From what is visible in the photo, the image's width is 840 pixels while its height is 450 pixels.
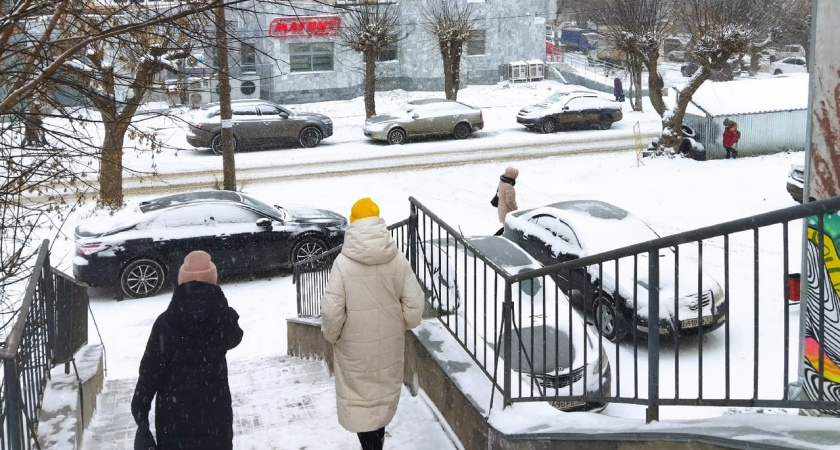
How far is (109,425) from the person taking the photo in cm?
670

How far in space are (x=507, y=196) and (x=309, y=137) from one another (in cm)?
1327

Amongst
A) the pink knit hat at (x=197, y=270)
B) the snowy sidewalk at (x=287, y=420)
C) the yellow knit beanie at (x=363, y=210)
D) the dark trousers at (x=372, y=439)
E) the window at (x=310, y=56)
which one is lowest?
the snowy sidewalk at (x=287, y=420)

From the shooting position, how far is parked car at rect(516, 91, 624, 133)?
28.3 metres

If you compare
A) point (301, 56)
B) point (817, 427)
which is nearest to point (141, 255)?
point (817, 427)

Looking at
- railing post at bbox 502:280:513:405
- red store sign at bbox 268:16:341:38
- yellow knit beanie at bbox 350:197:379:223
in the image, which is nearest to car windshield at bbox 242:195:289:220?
yellow knit beanie at bbox 350:197:379:223

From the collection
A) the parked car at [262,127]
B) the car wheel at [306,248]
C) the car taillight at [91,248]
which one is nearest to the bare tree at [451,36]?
the parked car at [262,127]

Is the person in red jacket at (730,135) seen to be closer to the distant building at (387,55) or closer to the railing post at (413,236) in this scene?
the distant building at (387,55)

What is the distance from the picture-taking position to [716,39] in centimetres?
2306

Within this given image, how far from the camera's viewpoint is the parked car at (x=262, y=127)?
992 inches

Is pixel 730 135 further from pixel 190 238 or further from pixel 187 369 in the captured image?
pixel 187 369

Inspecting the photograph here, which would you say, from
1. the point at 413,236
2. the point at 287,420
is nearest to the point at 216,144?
the point at 413,236

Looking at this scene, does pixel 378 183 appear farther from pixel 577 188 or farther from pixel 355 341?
pixel 355 341

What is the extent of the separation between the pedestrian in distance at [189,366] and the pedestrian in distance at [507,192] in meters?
9.76

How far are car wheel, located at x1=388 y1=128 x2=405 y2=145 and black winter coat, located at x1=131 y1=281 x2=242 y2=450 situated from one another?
72.8ft
